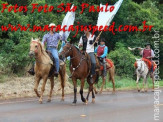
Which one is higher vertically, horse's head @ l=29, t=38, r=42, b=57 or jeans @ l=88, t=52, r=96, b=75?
horse's head @ l=29, t=38, r=42, b=57

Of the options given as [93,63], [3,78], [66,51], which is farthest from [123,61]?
[66,51]

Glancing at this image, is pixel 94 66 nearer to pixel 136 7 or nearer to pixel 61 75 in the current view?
pixel 61 75

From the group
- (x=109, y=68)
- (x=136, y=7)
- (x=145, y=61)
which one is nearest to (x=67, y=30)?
(x=109, y=68)

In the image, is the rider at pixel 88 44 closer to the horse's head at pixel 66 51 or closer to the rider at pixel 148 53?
the horse's head at pixel 66 51

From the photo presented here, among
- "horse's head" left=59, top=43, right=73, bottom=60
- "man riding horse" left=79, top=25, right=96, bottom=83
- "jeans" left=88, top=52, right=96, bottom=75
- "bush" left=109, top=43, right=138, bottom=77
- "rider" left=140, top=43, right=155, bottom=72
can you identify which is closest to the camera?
"horse's head" left=59, top=43, right=73, bottom=60

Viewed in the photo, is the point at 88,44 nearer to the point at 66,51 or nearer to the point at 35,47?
the point at 66,51

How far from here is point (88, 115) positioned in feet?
38.4

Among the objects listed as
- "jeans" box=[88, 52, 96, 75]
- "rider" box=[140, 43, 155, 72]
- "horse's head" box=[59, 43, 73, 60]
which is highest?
"rider" box=[140, 43, 155, 72]

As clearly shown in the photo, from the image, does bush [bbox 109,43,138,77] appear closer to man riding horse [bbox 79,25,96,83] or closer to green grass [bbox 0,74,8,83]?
green grass [bbox 0,74,8,83]

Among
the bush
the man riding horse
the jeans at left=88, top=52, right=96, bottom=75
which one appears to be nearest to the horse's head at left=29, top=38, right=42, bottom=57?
the man riding horse

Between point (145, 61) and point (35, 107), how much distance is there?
35.4ft

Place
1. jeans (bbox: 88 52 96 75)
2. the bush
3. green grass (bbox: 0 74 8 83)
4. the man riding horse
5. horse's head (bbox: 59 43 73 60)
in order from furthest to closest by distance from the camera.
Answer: the bush, green grass (bbox: 0 74 8 83), jeans (bbox: 88 52 96 75), the man riding horse, horse's head (bbox: 59 43 73 60)

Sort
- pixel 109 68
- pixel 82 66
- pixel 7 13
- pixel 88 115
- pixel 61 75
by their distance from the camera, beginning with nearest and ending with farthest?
pixel 88 115, pixel 82 66, pixel 61 75, pixel 109 68, pixel 7 13

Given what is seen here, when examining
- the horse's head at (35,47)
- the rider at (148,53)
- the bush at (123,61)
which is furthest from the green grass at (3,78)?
the bush at (123,61)
